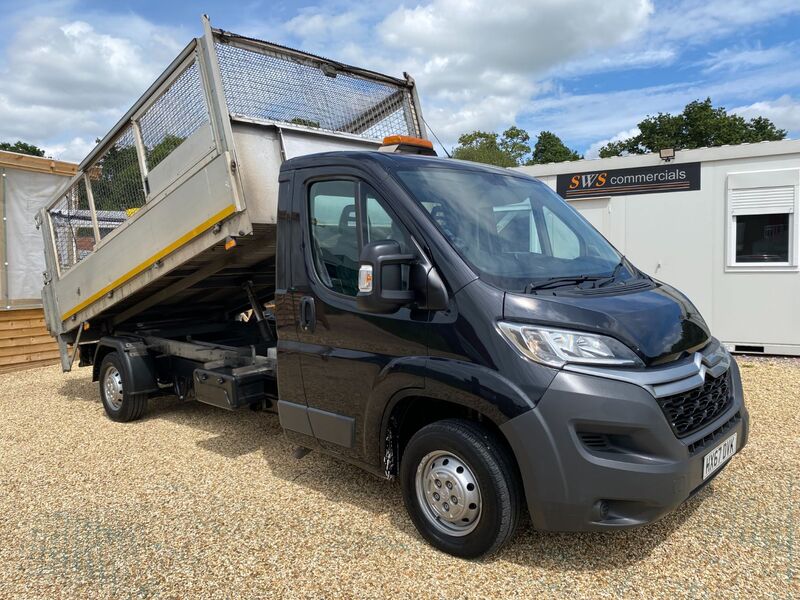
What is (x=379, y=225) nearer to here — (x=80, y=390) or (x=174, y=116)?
(x=174, y=116)

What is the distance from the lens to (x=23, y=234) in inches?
402

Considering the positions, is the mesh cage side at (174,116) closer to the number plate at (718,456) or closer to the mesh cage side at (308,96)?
the mesh cage side at (308,96)

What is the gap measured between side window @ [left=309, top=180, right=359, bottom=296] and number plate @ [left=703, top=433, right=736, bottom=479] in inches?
83.5

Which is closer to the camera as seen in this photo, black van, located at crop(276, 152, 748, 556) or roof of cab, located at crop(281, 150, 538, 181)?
black van, located at crop(276, 152, 748, 556)

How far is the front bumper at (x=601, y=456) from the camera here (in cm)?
280

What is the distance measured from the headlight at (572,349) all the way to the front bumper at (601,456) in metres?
0.09

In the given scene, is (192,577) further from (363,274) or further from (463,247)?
(463,247)

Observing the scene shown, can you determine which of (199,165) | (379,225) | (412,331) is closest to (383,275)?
(412,331)

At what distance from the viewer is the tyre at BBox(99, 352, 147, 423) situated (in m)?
6.24

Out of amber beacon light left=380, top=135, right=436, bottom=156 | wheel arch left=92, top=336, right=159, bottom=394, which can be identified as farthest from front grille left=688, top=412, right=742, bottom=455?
wheel arch left=92, top=336, right=159, bottom=394

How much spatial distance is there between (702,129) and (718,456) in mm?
46724

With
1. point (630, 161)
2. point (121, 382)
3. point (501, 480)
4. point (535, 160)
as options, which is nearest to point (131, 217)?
point (121, 382)

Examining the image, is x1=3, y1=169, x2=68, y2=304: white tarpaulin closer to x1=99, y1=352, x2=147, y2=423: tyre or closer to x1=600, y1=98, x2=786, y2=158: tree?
x1=99, y1=352, x2=147, y2=423: tyre

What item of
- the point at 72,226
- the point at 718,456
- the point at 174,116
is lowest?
the point at 718,456
